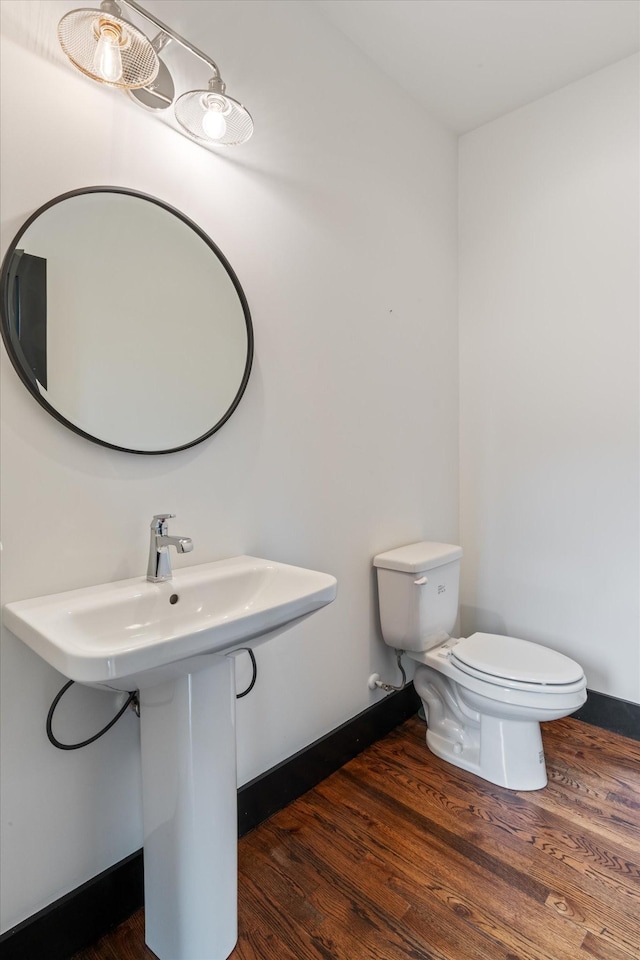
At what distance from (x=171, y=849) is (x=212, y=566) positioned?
625mm

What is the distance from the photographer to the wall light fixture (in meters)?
1.03

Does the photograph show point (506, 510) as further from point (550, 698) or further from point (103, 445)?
point (103, 445)

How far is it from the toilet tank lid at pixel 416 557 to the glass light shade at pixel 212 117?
4.63 ft

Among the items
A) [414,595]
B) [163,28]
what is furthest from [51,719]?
[163,28]

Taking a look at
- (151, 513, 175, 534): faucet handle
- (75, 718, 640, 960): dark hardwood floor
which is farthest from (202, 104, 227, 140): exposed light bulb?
(75, 718, 640, 960): dark hardwood floor

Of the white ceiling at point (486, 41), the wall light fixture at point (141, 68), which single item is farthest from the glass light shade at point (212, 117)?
the white ceiling at point (486, 41)

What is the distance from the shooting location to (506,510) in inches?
90.7

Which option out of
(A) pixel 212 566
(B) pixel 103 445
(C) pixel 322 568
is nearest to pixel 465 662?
(C) pixel 322 568

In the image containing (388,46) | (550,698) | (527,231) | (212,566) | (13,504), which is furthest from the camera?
(527,231)

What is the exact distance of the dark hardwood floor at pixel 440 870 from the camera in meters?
1.16

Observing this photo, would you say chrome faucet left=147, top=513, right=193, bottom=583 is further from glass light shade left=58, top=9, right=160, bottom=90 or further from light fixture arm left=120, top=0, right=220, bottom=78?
light fixture arm left=120, top=0, right=220, bottom=78

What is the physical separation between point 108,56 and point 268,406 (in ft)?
2.89

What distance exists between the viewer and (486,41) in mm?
1845

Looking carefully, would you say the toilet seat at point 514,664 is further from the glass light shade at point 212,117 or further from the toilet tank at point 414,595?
the glass light shade at point 212,117
